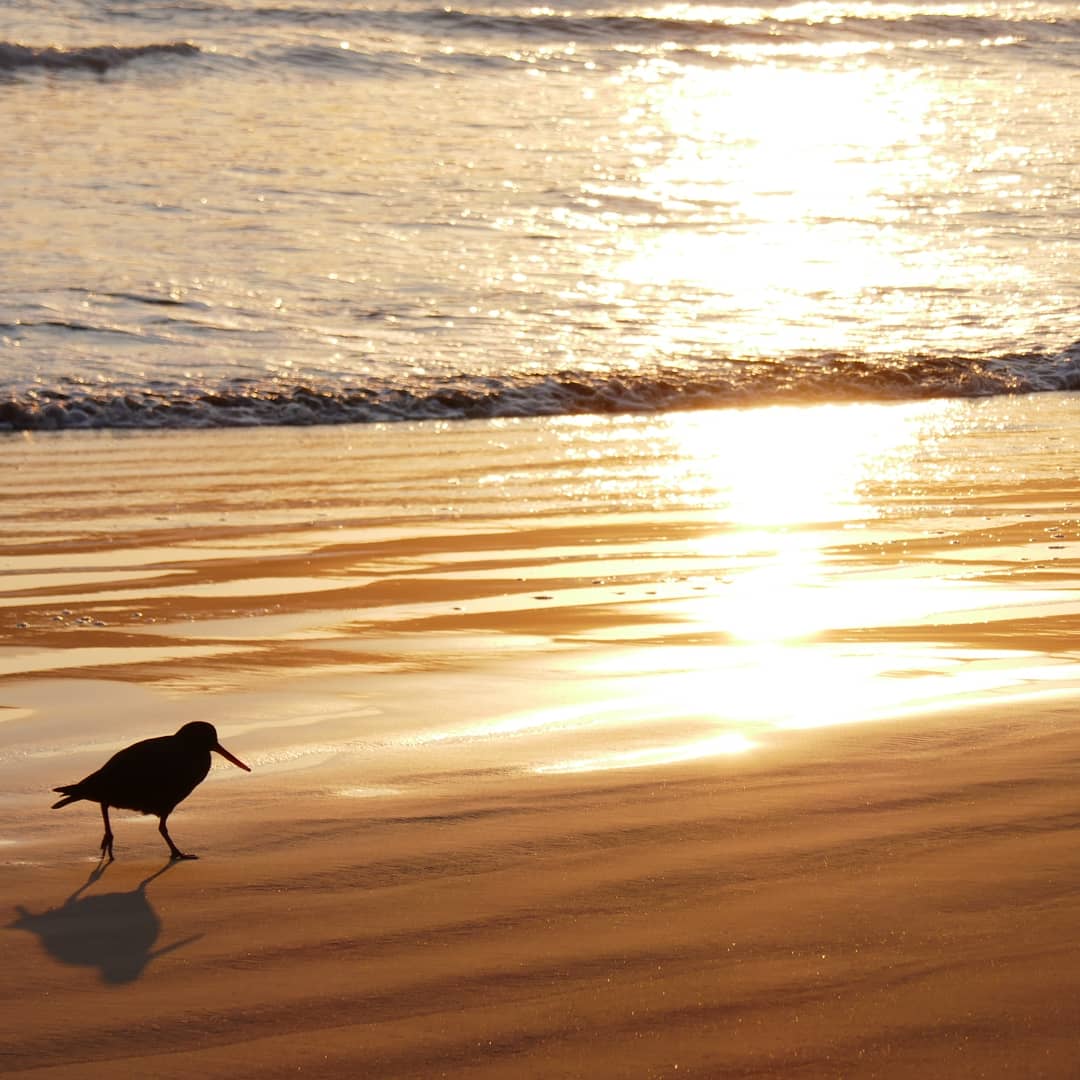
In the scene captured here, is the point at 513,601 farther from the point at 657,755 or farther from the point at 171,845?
the point at 171,845

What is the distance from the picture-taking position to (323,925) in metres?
2.56

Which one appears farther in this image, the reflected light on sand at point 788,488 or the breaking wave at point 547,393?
the breaking wave at point 547,393

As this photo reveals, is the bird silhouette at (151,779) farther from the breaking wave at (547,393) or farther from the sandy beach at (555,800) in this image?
the breaking wave at (547,393)

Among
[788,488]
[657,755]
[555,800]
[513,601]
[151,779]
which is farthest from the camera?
[788,488]

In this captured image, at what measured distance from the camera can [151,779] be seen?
2883 millimetres

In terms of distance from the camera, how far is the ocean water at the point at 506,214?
13414mm

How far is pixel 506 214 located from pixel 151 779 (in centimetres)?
1701

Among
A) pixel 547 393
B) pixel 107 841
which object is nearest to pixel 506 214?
pixel 547 393

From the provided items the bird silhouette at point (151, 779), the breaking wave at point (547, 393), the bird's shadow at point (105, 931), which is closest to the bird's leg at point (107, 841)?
the bird silhouette at point (151, 779)

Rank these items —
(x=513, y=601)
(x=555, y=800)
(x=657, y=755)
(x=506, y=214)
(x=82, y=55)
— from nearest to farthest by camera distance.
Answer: (x=555, y=800) < (x=657, y=755) < (x=513, y=601) < (x=506, y=214) < (x=82, y=55)

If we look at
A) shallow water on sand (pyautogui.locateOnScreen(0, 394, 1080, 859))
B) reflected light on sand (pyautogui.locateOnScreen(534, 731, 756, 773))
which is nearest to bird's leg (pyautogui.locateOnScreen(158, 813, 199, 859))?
shallow water on sand (pyautogui.locateOnScreen(0, 394, 1080, 859))

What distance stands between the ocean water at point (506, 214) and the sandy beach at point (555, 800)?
247 inches

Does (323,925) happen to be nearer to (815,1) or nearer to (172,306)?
(172,306)

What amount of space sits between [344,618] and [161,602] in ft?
2.39
